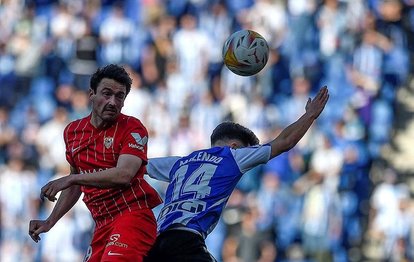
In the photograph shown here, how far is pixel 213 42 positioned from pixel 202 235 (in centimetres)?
1079

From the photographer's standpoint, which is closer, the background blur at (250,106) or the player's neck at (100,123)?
the player's neck at (100,123)

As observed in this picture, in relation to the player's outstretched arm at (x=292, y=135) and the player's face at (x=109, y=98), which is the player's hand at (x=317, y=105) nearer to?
the player's outstretched arm at (x=292, y=135)

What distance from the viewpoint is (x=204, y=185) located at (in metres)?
7.20

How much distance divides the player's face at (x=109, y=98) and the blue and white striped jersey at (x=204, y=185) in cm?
63

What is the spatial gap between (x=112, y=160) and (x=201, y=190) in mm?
617

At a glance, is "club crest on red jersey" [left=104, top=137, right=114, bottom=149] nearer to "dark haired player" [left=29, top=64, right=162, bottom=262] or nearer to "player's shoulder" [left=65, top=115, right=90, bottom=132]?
"dark haired player" [left=29, top=64, right=162, bottom=262]

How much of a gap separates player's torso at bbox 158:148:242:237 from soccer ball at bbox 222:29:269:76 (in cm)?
135

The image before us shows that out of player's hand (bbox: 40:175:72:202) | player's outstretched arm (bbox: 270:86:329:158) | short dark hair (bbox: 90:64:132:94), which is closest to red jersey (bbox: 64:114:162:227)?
short dark hair (bbox: 90:64:132:94)

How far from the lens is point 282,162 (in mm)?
16438

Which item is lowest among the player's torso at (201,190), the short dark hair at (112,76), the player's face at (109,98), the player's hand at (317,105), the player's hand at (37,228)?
the player's hand at (37,228)

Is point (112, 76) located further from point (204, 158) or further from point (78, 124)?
point (204, 158)

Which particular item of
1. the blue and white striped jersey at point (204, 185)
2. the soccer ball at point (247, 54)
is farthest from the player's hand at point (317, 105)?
the soccer ball at point (247, 54)

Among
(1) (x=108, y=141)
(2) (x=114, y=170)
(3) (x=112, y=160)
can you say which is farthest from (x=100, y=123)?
(2) (x=114, y=170)

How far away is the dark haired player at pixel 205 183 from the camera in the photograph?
6.95 metres
